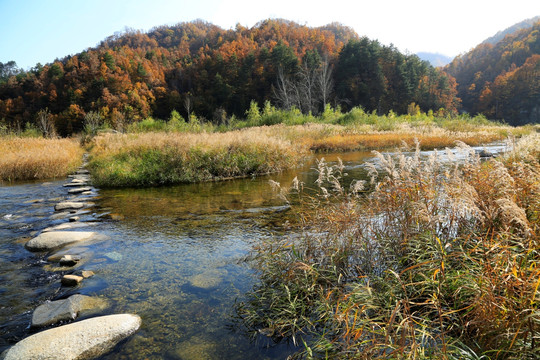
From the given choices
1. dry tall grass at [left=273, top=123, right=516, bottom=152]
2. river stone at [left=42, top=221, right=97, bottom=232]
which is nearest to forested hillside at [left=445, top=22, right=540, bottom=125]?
dry tall grass at [left=273, top=123, right=516, bottom=152]

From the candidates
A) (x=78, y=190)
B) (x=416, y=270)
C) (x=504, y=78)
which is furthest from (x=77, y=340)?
(x=504, y=78)

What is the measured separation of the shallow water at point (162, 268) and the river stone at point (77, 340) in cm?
10

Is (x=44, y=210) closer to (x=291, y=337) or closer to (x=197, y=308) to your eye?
(x=197, y=308)

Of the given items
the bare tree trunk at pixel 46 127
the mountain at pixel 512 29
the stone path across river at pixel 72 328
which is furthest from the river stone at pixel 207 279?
the mountain at pixel 512 29

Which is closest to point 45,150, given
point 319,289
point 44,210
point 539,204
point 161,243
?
point 44,210

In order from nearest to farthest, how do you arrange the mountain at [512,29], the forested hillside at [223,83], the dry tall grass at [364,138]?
the dry tall grass at [364,138]
the forested hillside at [223,83]
the mountain at [512,29]

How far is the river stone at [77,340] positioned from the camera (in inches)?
98.1

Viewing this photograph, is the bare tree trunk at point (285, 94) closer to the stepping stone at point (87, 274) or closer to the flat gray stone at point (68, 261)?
the flat gray stone at point (68, 261)

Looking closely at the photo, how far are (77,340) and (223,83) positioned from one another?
215 feet

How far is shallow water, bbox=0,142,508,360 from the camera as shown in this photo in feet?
9.14

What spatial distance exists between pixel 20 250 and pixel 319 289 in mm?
4921

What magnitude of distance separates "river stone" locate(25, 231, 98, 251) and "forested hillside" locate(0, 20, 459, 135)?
47.2 meters

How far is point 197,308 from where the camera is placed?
10.7 ft

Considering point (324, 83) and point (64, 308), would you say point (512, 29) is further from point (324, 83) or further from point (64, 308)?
point (64, 308)
